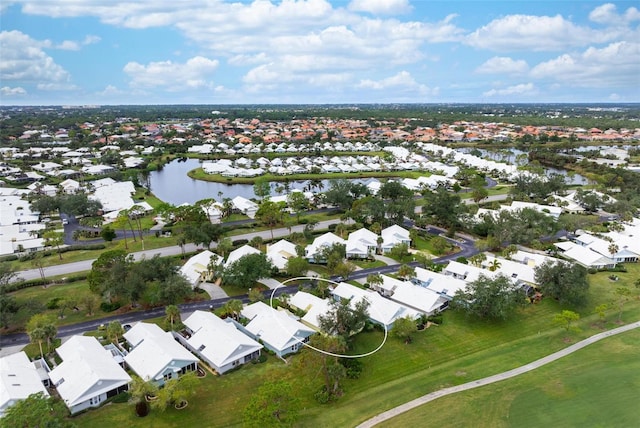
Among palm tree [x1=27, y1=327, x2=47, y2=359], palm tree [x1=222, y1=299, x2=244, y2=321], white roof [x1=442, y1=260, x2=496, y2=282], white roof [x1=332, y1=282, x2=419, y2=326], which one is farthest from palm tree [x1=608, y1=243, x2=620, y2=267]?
palm tree [x1=27, y1=327, x2=47, y2=359]

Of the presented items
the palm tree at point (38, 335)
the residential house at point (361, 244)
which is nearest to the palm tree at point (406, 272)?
the residential house at point (361, 244)

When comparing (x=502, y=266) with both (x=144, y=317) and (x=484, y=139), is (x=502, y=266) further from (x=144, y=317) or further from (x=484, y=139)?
(x=484, y=139)

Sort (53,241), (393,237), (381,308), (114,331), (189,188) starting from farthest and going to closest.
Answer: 1. (189,188)
2. (393,237)
3. (53,241)
4. (381,308)
5. (114,331)

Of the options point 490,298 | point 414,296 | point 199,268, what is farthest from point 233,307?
point 490,298

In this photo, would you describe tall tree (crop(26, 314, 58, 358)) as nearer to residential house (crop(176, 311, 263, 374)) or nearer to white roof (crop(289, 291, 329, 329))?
residential house (crop(176, 311, 263, 374))

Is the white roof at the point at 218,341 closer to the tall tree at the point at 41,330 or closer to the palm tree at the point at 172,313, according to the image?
the palm tree at the point at 172,313

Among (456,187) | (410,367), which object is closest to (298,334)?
(410,367)

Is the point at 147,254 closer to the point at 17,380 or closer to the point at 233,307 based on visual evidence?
the point at 233,307

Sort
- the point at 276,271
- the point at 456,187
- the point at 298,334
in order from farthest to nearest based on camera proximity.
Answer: the point at 456,187
the point at 276,271
the point at 298,334
